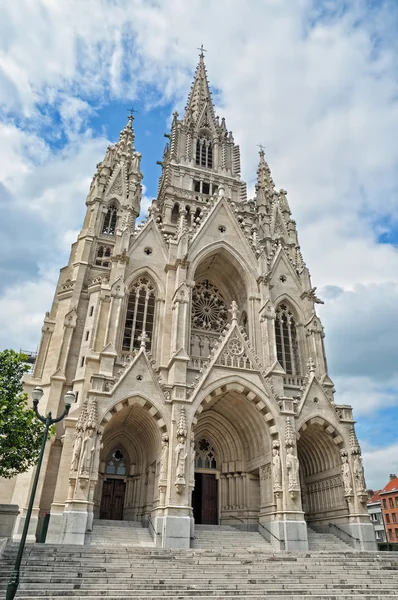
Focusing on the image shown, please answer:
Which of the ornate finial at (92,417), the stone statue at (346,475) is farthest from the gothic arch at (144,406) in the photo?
the stone statue at (346,475)

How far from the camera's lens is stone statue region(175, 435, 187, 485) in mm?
17938

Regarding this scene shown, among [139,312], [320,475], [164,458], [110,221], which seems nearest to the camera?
[164,458]

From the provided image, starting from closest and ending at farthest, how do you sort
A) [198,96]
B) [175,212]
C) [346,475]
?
[346,475], [175,212], [198,96]

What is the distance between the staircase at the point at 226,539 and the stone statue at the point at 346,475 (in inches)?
186

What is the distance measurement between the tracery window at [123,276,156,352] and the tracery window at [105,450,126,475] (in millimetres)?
5619

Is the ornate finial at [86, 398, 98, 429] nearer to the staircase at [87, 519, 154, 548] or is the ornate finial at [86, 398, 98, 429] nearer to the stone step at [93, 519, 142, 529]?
the staircase at [87, 519, 154, 548]

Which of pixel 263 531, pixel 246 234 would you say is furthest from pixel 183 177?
pixel 263 531

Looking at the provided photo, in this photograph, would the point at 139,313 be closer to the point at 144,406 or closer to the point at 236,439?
the point at 144,406

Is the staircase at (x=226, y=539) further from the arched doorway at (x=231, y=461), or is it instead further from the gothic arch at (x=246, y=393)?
the gothic arch at (x=246, y=393)

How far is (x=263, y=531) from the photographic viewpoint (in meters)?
20.0

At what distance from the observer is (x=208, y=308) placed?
2827cm

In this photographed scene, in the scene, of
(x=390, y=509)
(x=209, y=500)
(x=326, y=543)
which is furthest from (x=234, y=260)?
(x=390, y=509)

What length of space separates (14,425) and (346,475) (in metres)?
15.7

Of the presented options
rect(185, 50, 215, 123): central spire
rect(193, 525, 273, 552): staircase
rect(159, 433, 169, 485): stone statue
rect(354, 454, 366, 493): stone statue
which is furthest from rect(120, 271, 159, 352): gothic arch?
rect(185, 50, 215, 123): central spire
